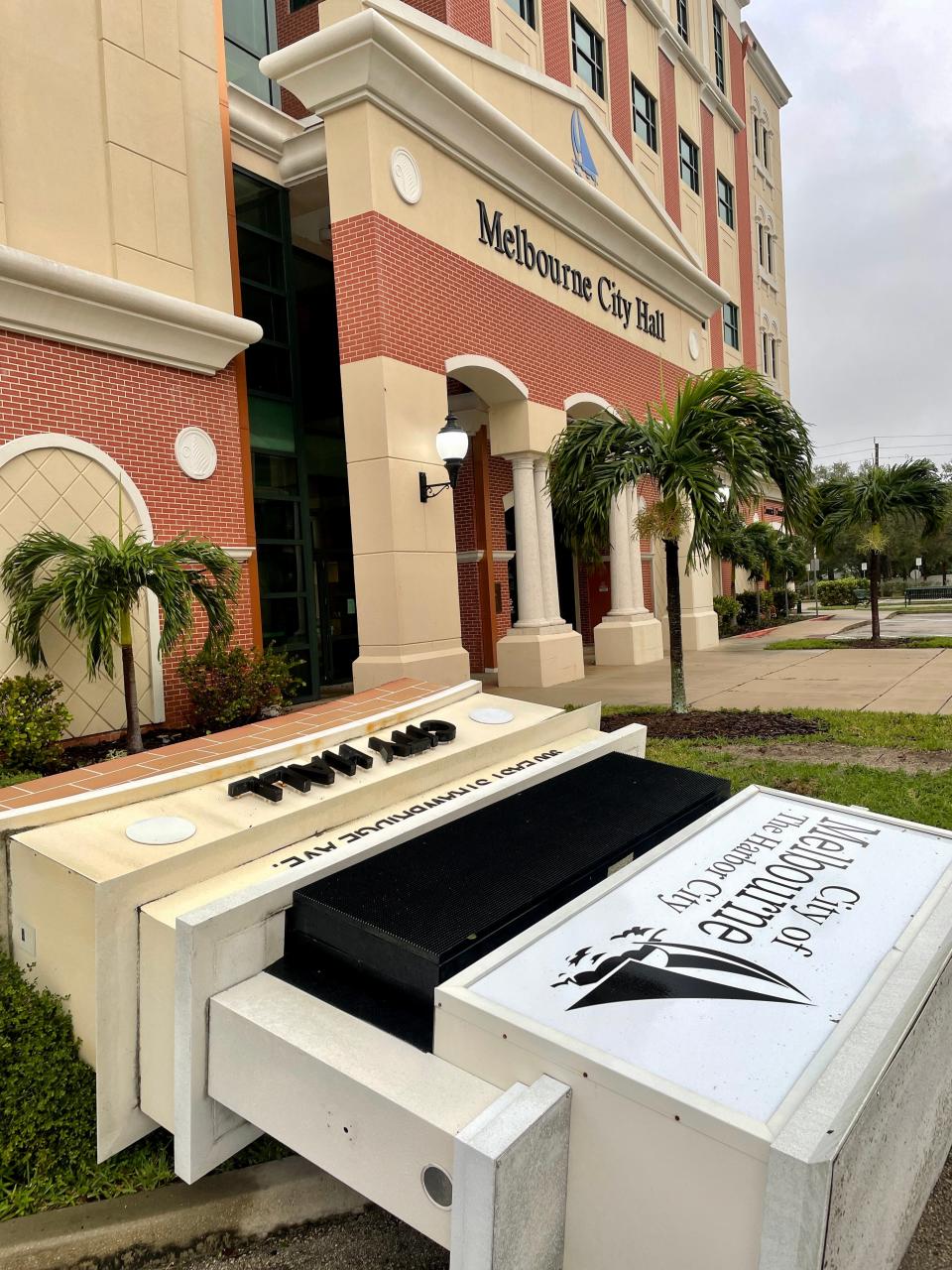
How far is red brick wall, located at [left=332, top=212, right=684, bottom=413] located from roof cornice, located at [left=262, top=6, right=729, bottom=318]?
1298mm

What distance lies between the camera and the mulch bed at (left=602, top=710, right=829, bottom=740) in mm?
8609

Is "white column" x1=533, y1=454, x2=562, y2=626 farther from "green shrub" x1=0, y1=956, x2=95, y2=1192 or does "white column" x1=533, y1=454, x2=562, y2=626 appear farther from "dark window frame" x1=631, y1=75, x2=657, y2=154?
"green shrub" x1=0, y1=956, x2=95, y2=1192

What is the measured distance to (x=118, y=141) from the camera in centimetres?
881

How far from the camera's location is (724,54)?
986 inches

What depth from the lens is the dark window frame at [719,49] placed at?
2431 cm

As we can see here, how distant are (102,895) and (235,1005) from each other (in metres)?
0.52

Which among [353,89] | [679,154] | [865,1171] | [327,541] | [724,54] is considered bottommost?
[865,1171]

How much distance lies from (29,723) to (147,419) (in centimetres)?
386

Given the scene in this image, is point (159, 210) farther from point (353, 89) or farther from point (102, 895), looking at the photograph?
point (102, 895)

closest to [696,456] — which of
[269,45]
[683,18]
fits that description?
[269,45]

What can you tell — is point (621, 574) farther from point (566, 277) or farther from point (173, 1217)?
point (173, 1217)

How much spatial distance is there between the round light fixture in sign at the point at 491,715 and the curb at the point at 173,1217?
2.28 meters

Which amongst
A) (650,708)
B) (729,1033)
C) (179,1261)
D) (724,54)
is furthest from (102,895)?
(724,54)

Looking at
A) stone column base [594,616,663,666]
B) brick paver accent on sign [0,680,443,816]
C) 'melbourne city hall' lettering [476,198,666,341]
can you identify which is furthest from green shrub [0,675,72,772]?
stone column base [594,616,663,666]
